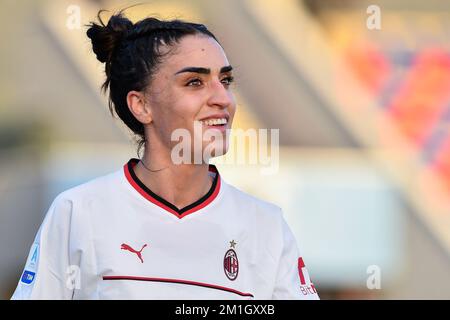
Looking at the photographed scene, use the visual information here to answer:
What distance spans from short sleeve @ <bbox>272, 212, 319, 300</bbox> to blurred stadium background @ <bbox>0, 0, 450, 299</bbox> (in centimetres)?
258

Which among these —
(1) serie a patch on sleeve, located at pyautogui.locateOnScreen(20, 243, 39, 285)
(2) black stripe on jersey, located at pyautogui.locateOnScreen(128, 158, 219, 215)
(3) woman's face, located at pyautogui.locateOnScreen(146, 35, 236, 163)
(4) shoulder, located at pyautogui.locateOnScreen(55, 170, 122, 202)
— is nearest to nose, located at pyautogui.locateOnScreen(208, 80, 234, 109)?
(3) woman's face, located at pyautogui.locateOnScreen(146, 35, 236, 163)

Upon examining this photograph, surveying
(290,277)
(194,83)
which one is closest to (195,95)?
(194,83)

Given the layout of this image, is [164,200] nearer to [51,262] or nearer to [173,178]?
[173,178]

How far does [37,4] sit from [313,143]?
7.17 feet

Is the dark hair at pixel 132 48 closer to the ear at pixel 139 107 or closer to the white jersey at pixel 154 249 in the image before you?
the ear at pixel 139 107

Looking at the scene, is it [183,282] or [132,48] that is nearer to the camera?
[183,282]

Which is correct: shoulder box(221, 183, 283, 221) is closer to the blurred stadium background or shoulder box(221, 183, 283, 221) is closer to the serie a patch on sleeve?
the serie a patch on sleeve

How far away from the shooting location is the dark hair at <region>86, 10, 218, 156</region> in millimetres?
2715

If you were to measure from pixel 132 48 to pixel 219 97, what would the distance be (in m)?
0.37

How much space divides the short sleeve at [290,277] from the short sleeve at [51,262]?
2.21 feet

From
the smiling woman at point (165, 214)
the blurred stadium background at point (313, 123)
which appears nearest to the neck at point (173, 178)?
the smiling woman at point (165, 214)

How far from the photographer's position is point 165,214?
2701 millimetres
